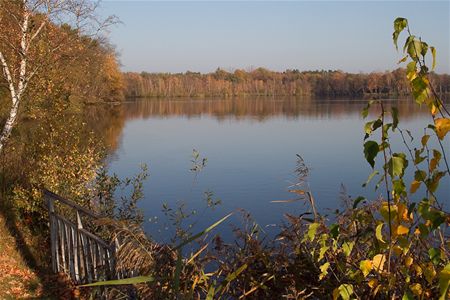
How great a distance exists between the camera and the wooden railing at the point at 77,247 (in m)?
5.29

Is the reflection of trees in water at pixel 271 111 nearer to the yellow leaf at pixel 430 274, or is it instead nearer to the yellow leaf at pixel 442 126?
the yellow leaf at pixel 430 274

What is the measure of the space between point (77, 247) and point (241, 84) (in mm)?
136344

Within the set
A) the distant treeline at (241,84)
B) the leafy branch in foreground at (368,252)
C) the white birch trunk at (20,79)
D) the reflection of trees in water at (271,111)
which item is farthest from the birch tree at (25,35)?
the distant treeline at (241,84)

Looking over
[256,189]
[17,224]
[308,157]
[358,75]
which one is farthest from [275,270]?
[358,75]

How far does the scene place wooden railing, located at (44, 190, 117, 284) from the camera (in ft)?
17.4

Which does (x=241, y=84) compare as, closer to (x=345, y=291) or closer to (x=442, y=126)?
(x=345, y=291)

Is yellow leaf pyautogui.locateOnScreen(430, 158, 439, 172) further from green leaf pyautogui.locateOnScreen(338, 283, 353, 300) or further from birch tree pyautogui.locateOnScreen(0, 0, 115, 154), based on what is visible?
birch tree pyautogui.locateOnScreen(0, 0, 115, 154)

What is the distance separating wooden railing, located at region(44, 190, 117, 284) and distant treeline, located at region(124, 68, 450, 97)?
366ft

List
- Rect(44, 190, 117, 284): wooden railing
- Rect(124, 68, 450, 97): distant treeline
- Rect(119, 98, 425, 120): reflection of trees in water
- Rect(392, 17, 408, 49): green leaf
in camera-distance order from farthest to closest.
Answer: Rect(124, 68, 450, 97): distant treeline, Rect(119, 98, 425, 120): reflection of trees in water, Rect(44, 190, 117, 284): wooden railing, Rect(392, 17, 408, 49): green leaf

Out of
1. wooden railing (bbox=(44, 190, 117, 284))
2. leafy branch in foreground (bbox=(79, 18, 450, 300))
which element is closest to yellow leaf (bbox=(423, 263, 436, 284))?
leafy branch in foreground (bbox=(79, 18, 450, 300))

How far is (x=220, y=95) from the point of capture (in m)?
135

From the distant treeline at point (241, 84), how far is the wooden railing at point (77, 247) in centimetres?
11143

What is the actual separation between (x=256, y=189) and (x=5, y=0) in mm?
9112

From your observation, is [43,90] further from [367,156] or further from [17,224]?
[367,156]
